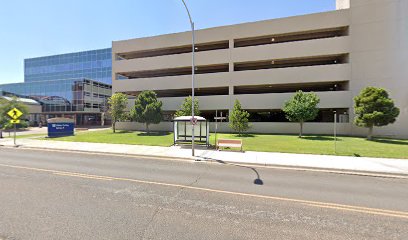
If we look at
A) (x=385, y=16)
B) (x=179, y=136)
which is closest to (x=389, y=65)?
(x=385, y=16)

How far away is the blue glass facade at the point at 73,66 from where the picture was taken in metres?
56.0

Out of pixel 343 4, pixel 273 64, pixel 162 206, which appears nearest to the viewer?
pixel 162 206

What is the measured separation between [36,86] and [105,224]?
58.9 metres

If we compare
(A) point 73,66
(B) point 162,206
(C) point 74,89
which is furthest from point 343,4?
(A) point 73,66

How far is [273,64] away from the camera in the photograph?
2886 cm

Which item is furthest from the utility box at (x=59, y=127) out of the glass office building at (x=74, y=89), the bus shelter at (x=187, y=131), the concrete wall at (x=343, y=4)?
the concrete wall at (x=343, y=4)

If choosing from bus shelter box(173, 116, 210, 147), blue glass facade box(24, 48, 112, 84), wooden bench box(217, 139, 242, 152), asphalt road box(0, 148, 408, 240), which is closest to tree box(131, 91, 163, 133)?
bus shelter box(173, 116, 210, 147)

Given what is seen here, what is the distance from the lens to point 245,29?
28.1 m

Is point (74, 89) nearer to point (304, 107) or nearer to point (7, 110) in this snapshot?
point (7, 110)

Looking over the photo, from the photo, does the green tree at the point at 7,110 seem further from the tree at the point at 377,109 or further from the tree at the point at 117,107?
the tree at the point at 377,109

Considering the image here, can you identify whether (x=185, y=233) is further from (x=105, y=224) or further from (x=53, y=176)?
(x=53, y=176)

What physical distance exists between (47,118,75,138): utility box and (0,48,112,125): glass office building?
2009cm

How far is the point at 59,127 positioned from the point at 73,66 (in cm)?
4456

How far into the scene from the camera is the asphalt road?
388 centimetres
